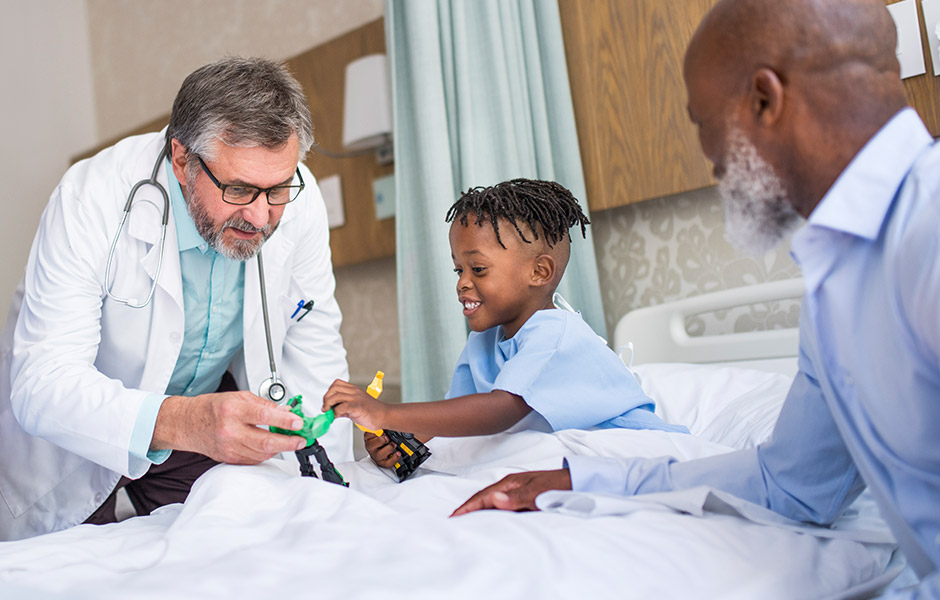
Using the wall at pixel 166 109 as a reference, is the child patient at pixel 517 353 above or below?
below

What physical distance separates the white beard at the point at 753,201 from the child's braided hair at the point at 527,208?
2.29ft

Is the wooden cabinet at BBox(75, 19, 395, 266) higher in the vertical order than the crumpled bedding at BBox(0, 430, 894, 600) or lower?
higher

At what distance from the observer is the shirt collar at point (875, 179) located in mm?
741

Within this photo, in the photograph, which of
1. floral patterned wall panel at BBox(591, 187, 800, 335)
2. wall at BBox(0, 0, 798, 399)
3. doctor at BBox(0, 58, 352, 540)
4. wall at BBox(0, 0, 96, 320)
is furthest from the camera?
wall at BBox(0, 0, 96, 320)

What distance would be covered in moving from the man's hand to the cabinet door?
1.39 meters

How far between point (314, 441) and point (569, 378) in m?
0.49

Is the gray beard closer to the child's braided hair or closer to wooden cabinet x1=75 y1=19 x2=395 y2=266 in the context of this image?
the child's braided hair

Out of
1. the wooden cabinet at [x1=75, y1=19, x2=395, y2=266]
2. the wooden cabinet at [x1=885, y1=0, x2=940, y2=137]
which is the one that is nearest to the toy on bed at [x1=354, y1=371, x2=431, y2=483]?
the wooden cabinet at [x1=885, y1=0, x2=940, y2=137]

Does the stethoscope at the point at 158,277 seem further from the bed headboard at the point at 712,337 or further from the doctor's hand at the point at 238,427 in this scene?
the bed headboard at the point at 712,337

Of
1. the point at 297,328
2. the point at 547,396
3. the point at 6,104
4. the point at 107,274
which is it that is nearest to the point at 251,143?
the point at 107,274

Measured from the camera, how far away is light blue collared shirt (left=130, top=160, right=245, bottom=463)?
5.42 ft

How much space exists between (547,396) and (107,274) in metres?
0.91

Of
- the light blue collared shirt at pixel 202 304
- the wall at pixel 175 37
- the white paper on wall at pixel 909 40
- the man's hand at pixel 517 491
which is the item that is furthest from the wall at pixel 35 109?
the white paper on wall at pixel 909 40

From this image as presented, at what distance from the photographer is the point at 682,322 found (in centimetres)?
219
